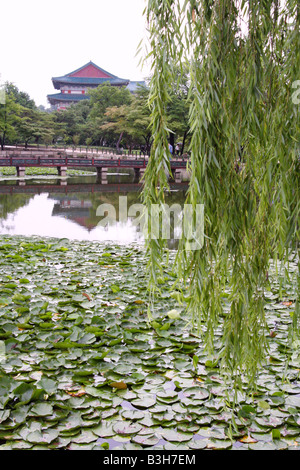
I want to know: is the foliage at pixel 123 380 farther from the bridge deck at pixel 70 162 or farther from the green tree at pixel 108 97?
the green tree at pixel 108 97

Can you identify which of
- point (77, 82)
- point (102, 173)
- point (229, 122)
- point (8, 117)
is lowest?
point (102, 173)

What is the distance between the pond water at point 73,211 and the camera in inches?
298

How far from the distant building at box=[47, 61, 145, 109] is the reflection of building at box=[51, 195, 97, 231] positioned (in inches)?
1032

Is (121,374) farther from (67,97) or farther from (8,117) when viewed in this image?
(67,97)

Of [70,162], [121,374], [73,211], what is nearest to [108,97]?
[70,162]

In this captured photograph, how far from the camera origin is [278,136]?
148 centimetres

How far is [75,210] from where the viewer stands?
10.3 m

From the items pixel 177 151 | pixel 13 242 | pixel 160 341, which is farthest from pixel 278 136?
pixel 177 151

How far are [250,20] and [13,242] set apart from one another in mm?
4864

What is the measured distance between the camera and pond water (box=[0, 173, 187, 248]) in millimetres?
7566

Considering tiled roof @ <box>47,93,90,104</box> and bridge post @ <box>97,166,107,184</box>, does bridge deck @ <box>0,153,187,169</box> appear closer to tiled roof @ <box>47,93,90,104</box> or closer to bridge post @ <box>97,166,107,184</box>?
bridge post @ <box>97,166,107,184</box>

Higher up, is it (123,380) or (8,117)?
(8,117)

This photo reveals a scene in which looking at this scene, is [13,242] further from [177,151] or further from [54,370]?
[177,151]

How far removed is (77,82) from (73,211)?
96.1 ft
